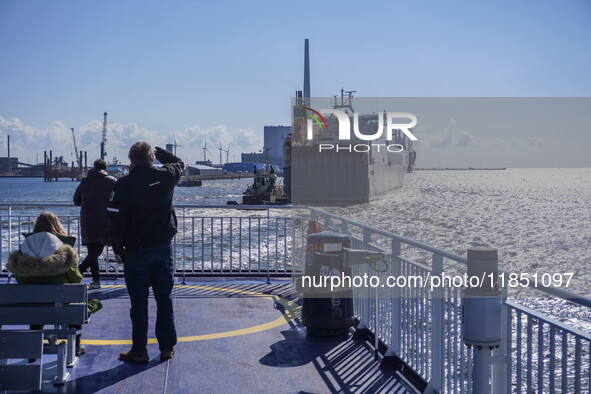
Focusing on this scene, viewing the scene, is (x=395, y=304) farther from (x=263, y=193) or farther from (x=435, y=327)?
(x=263, y=193)

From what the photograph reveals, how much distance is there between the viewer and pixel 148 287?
5.50 meters

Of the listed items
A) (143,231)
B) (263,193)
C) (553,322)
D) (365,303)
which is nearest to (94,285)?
(143,231)

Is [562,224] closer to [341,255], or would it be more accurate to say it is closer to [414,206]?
[414,206]

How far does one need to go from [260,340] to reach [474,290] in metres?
3.40

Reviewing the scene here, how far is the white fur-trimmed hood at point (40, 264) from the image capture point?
4.72 m

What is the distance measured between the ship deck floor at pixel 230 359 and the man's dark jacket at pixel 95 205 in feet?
3.06

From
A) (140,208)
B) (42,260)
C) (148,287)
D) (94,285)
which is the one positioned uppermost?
(140,208)

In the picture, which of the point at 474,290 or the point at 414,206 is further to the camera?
the point at 414,206

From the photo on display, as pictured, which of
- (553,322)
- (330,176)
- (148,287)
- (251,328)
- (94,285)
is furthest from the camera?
(330,176)

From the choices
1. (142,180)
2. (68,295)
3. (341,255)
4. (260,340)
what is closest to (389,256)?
(341,255)

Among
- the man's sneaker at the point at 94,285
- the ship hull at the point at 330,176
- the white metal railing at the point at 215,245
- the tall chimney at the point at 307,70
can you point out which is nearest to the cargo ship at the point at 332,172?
the ship hull at the point at 330,176

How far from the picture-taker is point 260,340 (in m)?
6.39

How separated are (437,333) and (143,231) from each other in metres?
2.70

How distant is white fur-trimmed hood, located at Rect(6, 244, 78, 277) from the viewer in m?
4.72
